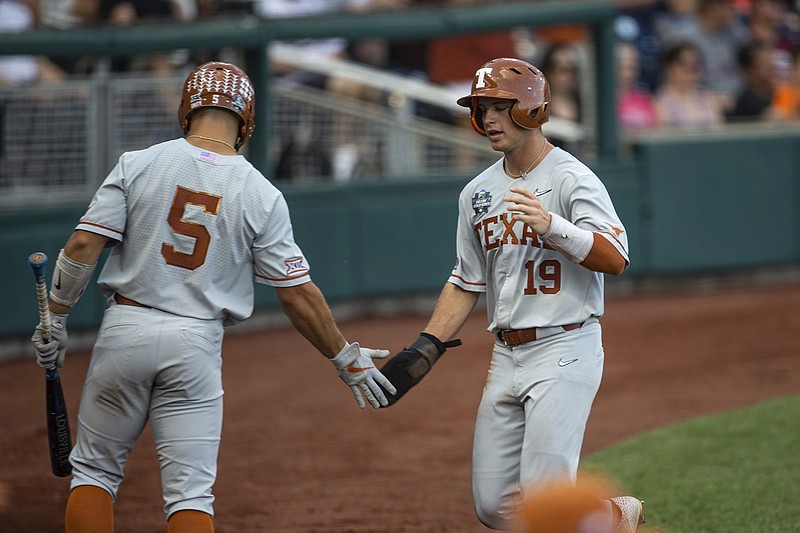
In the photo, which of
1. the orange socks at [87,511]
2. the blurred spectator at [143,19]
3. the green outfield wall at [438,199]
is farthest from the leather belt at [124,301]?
the blurred spectator at [143,19]

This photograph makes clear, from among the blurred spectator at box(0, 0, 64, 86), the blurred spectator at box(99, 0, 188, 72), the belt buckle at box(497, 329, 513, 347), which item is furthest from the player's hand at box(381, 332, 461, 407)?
the blurred spectator at box(99, 0, 188, 72)

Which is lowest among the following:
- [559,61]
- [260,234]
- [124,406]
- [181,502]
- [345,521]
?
[345,521]

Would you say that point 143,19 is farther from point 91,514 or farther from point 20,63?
point 91,514

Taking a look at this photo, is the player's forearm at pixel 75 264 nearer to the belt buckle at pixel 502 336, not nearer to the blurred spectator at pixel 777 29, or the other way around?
the belt buckle at pixel 502 336

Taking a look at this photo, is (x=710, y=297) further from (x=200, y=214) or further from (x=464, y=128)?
(x=200, y=214)

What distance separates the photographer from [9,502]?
5723mm

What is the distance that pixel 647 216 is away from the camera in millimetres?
11039

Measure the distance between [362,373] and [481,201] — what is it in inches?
30.6

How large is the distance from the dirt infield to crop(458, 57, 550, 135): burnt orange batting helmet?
2.12 m

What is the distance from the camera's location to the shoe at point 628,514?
4.10m

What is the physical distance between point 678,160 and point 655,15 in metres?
2.38

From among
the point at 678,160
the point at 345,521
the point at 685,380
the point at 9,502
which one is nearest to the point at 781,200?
the point at 678,160

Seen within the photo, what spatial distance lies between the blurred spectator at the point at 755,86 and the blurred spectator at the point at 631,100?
850mm

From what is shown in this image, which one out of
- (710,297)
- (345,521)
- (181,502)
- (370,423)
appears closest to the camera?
(181,502)
